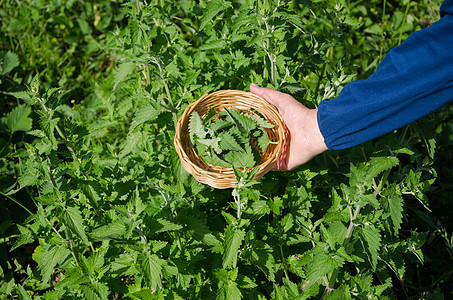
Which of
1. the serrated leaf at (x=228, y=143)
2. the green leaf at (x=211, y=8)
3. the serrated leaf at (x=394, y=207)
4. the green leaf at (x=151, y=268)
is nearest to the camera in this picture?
the green leaf at (x=151, y=268)

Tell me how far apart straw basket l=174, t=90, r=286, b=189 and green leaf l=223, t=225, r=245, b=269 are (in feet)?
0.79

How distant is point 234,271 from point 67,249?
0.87m

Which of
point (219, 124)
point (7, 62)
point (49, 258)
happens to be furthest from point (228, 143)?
point (7, 62)

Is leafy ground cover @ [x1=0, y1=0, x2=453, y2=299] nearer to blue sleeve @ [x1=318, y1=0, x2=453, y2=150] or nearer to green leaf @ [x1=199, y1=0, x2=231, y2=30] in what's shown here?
green leaf @ [x1=199, y1=0, x2=231, y2=30]

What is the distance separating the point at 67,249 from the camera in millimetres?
2082

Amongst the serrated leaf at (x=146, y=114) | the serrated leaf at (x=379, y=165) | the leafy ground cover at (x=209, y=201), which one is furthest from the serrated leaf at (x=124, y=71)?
the serrated leaf at (x=379, y=165)

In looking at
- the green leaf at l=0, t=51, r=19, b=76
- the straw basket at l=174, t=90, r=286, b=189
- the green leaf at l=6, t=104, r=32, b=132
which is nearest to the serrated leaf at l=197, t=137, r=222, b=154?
the straw basket at l=174, t=90, r=286, b=189

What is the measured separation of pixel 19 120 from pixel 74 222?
1718mm

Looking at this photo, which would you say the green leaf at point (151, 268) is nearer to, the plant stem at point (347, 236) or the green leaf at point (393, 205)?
the plant stem at point (347, 236)

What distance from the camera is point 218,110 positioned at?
2492 millimetres

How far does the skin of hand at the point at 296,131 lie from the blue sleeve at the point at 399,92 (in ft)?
0.31

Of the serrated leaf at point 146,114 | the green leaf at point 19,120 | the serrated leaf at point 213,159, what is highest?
the serrated leaf at point 146,114

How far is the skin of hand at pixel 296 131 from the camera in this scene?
2076mm

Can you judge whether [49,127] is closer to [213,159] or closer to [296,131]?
[213,159]
